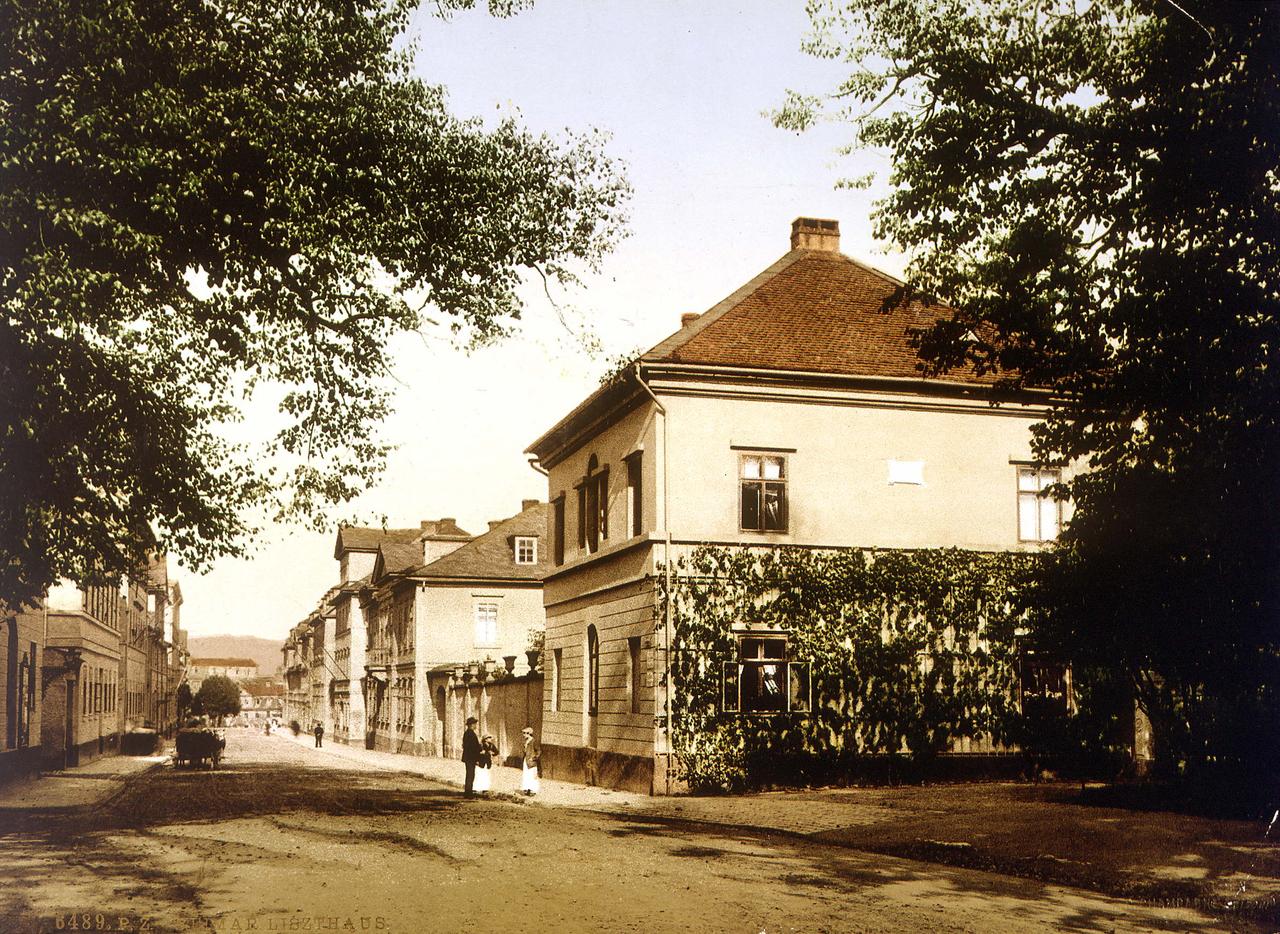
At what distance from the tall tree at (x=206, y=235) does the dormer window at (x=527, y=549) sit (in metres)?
32.8

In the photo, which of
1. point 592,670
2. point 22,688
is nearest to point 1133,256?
point 592,670

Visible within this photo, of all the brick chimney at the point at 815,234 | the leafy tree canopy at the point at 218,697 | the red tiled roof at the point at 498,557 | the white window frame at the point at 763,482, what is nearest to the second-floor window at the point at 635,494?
the white window frame at the point at 763,482

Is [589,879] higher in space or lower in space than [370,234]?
A: lower

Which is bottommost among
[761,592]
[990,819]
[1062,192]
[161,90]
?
[990,819]

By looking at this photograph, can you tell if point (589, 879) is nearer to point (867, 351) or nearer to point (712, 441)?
point (712, 441)

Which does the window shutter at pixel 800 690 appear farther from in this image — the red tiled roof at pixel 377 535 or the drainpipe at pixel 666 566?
the red tiled roof at pixel 377 535

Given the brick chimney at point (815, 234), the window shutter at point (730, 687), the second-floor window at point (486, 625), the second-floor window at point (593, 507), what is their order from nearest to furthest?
the window shutter at point (730, 687)
the second-floor window at point (593, 507)
the brick chimney at point (815, 234)
the second-floor window at point (486, 625)

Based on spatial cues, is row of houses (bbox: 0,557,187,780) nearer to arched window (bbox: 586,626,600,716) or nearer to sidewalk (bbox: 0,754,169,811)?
sidewalk (bbox: 0,754,169,811)

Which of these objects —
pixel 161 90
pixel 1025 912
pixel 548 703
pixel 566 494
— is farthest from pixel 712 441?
pixel 1025 912

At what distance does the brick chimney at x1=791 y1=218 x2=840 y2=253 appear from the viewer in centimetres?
2914

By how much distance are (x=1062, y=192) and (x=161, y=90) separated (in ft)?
33.3

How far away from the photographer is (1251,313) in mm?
13094

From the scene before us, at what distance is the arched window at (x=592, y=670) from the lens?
28.5 m

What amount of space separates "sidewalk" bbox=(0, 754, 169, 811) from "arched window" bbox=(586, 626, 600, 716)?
10071 mm
